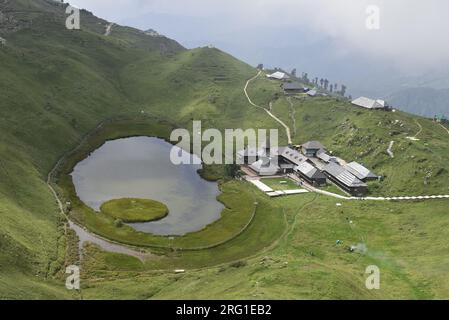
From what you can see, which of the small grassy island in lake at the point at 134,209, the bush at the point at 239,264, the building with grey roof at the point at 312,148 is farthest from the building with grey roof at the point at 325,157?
the bush at the point at 239,264

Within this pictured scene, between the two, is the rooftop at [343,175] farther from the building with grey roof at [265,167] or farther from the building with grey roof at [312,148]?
the building with grey roof at [265,167]

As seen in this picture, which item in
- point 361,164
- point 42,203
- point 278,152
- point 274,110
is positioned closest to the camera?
point 42,203

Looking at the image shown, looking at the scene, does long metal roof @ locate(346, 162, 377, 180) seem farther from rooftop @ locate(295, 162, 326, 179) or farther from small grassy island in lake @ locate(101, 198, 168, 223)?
small grassy island in lake @ locate(101, 198, 168, 223)

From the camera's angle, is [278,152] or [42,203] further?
[278,152]

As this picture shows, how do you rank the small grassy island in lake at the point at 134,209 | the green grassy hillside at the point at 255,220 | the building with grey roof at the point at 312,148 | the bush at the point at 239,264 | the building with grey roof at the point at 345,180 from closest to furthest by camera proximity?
1. the green grassy hillside at the point at 255,220
2. the bush at the point at 239,264
3. the small grassy island in lake at the point at 134,209
4. the building with grey roof at the point at 345,180
5. the building with grey roof at the point at 312,148

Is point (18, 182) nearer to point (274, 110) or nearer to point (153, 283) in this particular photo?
point (153, 283)

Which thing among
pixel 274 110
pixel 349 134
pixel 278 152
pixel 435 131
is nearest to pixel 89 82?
pixel 274 110

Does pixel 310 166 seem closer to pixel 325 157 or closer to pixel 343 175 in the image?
pixel 343 175
